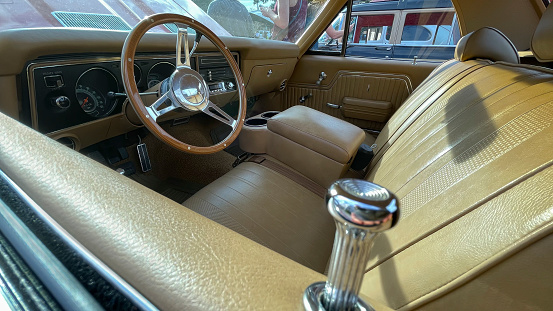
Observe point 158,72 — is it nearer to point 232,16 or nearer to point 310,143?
point 310,143

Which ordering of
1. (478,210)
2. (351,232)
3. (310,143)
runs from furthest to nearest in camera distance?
(310,143), (478,210), (351,232)

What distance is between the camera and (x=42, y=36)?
92 centimetres

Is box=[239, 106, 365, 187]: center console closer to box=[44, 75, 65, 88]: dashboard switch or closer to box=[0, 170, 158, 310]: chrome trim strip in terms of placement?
box=[44, 75, 65, 88]: dashboard switch

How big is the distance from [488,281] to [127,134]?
1.59 meters

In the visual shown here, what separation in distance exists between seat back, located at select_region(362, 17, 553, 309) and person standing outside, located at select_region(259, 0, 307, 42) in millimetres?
1726

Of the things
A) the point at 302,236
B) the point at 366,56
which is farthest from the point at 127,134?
the point at 366,56

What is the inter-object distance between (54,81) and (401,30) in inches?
89.5

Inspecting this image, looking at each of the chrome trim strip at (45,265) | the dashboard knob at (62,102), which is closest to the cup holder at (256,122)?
the dashboard knob at (62,102)

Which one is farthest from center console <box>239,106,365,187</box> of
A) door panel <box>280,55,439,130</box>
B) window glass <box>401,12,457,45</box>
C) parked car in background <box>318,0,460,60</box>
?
window glass <box>401,12,457,45</box>

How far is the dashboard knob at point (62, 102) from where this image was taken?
A: 1030mm

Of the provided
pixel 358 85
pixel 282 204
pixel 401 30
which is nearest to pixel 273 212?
pixel 282 204

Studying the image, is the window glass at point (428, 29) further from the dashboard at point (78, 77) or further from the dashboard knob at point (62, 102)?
the dashboard knob at point (62, 102)

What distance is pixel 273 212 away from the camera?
1018mm

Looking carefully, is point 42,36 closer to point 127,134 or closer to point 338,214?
point 127,134
